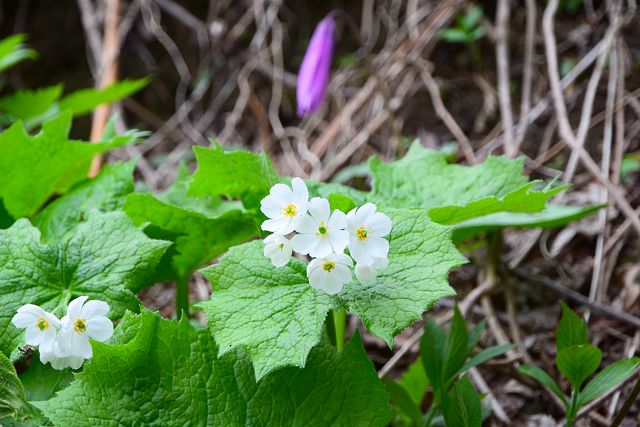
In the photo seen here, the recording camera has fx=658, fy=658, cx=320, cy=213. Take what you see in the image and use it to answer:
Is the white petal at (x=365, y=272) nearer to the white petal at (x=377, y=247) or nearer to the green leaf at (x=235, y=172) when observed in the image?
the white petal at (x=377, y=247)

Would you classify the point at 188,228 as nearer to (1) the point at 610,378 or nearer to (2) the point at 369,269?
(2) the point at 369,269

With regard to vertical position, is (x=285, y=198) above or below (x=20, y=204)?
above

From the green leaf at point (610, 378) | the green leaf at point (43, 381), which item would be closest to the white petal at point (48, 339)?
the green leaf at point (43, 381)

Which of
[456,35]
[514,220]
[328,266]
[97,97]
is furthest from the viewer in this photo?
[456,35]

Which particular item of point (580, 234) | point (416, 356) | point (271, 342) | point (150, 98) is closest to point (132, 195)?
point (271, 342)

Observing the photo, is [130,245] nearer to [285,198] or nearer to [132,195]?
[132,195]

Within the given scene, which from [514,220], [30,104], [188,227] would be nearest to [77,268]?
[188,227]

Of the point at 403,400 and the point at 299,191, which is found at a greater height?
the point at 299,191
